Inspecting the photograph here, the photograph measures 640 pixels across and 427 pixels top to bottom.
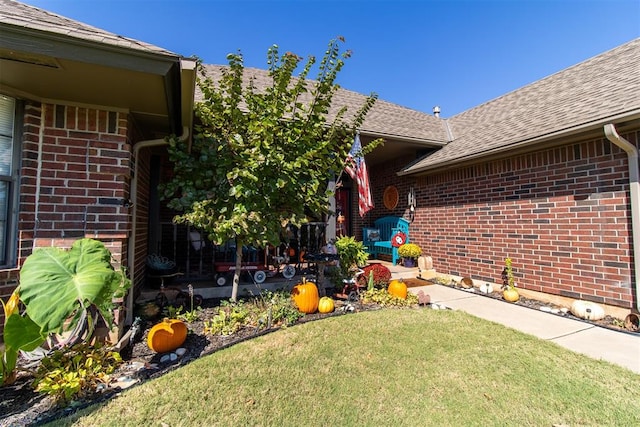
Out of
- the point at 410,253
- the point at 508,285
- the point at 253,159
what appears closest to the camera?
the point at 253,159

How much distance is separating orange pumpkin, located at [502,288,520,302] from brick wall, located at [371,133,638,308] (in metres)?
0.28

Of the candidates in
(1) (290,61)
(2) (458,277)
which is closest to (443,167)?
(2) (458,277)

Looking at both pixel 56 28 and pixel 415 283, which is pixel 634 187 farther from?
pixel 56 28

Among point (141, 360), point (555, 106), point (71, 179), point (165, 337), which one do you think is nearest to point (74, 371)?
point (141, 360)

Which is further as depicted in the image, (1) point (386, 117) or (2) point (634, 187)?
(1) point (386, 117)

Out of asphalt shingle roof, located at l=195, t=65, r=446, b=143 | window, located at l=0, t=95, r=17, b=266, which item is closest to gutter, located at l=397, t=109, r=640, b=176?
asphalt shingle roof, located at l=195, t=65, r=446, b=143

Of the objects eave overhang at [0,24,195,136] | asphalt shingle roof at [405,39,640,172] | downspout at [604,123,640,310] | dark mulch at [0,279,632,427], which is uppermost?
asphalt shingle roof at [405,39,640,172]

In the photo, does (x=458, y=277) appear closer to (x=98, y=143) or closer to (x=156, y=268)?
(x=156, y=268)

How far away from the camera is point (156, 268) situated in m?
4.36

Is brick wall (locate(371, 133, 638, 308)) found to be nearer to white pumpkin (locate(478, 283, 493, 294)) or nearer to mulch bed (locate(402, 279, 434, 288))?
white pumpkin (locate(478, 283, 493, 294))

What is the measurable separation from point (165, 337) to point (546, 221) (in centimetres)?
574

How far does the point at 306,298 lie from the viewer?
4000 mm

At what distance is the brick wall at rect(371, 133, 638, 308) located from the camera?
3979mm

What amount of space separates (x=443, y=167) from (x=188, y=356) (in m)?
6.03
